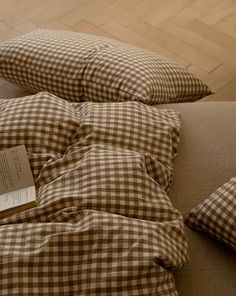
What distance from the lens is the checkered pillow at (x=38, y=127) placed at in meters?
0.91

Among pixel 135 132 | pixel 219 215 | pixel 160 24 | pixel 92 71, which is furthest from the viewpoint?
pixel 160 24

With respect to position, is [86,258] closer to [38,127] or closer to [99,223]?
[99,223]

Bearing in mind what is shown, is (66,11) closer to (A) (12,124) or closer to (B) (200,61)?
(B) (200,61)

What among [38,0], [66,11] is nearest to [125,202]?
[66,11]

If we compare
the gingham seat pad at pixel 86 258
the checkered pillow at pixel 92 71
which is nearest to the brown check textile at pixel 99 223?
the gingham seat pad at pixel 86 258

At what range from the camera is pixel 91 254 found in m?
0.72

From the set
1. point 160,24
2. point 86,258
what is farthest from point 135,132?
point 160,24

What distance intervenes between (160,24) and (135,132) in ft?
3.56

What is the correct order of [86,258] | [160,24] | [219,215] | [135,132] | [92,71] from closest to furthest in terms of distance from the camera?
[86,258], [219,215], [135,132], [92,71], [160,24]

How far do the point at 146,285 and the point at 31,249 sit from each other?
21 cm

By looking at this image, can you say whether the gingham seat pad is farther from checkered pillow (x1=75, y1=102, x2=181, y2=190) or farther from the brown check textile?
checkered pillow (x1=75, y1=102, x2=181, y2=190)

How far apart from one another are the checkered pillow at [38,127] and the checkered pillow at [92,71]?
19cm

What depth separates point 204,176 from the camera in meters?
1.00

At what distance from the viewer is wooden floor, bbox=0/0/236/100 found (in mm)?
1716
